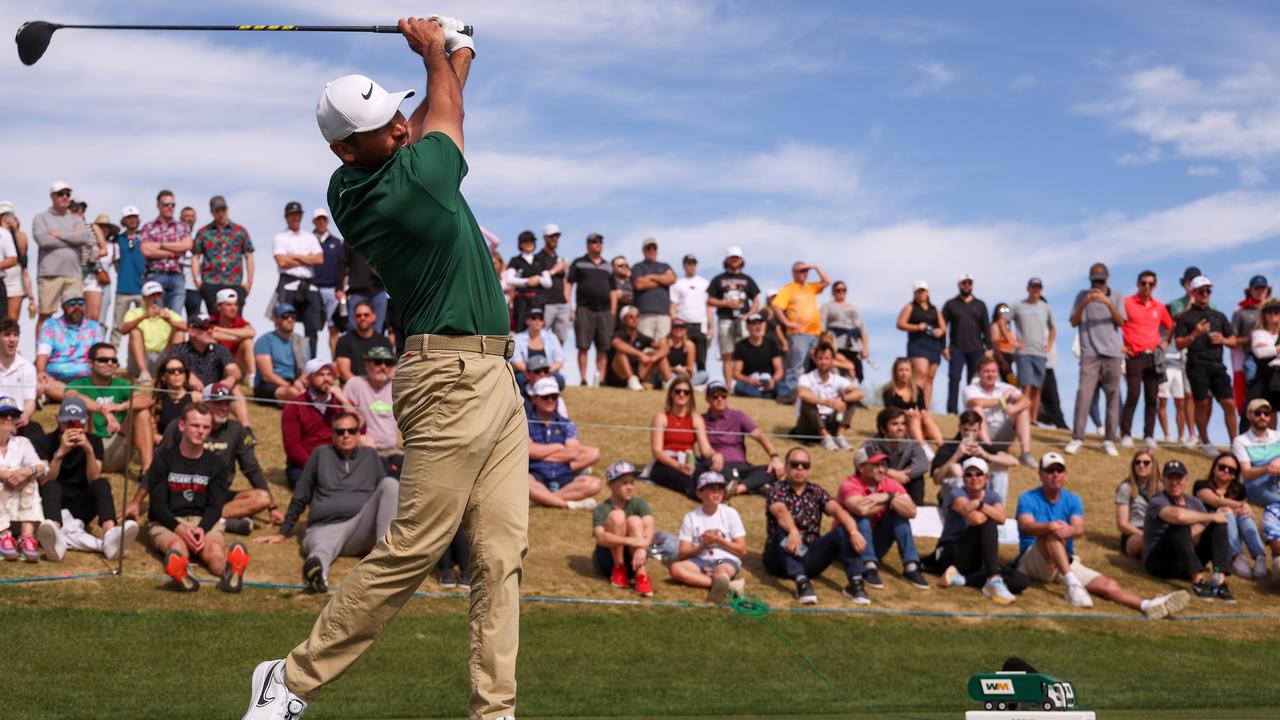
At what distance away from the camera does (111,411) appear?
1277 centimetres

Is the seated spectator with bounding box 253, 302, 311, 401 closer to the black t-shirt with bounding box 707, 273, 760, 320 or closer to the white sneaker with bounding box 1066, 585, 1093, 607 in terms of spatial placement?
the black t-shirt with bounding box 707, 273, 760, 320

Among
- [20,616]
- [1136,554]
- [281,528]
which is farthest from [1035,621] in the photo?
[20,616]

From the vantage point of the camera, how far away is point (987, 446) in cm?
1538

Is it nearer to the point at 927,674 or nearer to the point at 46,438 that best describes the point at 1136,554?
the point at 927,674

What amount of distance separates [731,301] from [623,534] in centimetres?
795

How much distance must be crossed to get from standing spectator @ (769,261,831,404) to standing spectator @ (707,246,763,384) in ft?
1.49

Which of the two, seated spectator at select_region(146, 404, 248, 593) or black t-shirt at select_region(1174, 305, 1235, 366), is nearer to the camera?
seated spectator at select_region(146, 404, 248, 593)

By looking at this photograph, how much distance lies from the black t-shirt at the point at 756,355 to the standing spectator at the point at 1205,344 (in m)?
5.25

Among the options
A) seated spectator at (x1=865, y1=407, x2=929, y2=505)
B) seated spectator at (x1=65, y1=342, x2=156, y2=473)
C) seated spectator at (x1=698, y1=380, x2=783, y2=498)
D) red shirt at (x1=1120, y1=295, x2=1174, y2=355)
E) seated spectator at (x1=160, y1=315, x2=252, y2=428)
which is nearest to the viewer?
seated spectator at (x1=65, y1=342, x2=156, y2=473)

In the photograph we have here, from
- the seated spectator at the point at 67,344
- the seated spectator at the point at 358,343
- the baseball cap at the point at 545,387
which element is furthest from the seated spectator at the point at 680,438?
the seated spectator at the point at 67,344

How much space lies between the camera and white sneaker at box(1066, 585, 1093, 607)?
12.1 meters

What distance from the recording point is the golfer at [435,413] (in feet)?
14.8

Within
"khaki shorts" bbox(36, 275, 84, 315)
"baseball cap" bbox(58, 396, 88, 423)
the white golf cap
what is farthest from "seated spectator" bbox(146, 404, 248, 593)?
the white golf cap

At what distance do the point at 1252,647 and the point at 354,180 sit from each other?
9637 millimetres
